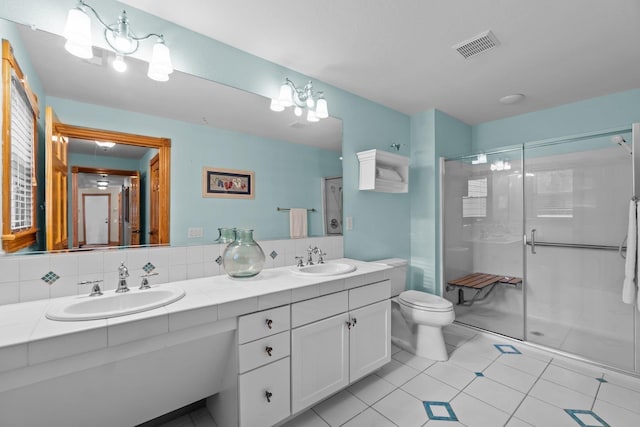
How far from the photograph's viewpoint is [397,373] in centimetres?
205

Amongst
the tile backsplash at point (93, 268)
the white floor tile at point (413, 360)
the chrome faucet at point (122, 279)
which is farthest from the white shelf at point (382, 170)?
the chrome faucet at point (122, 279)

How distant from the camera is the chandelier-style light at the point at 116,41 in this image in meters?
1.21

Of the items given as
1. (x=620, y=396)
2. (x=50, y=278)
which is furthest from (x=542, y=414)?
(x=50, y=278)

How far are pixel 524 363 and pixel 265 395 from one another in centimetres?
204

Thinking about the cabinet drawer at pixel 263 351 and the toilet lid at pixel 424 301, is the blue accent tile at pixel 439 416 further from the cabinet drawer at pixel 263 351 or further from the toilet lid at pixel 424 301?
the cabinet drawer at pixel 263 351

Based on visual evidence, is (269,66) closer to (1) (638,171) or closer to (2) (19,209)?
(2) (19,209)

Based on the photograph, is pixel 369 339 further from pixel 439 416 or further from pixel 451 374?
pixel 451 374

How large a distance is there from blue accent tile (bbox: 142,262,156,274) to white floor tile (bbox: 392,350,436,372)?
1.88 meters

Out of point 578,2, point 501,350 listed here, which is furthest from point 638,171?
point 501,350

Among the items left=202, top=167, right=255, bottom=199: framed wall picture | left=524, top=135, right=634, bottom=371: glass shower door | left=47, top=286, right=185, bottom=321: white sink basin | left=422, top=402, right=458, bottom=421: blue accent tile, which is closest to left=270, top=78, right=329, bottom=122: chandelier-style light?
left=202, top=167, right=255, bottom=199: framed wall picture

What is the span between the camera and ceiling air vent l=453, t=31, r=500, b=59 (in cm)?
172

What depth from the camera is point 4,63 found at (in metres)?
1.14

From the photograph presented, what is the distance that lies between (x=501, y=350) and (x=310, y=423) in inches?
70.8

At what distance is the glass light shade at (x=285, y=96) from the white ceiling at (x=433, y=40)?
0.22 meters
